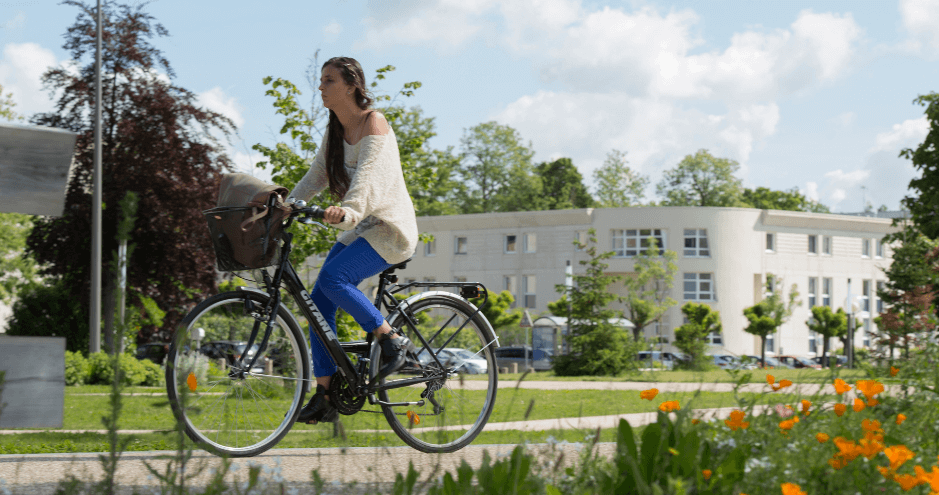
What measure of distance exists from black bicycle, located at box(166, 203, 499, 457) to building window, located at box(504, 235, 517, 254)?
58.7 metres

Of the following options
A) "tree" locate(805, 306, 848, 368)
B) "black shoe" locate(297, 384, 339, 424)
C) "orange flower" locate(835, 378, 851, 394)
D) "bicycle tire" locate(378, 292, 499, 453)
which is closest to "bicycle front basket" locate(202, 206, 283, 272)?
"black shoe" locate(297, 384, 339, 424)

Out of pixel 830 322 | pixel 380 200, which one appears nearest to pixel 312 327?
pixel 380 200

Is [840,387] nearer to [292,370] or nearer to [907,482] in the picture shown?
[907,482]

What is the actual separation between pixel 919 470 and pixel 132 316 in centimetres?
188

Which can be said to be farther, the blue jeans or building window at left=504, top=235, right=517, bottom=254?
building window at left=504, top=235, right=517, bottom=254

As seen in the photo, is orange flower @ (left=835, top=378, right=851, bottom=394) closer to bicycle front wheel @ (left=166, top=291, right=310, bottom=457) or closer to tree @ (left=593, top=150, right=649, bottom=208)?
bicycle front wheel @ (left=166, top=291, right=310, bottom=457)

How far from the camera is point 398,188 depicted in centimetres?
421

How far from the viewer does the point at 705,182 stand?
7312 cm

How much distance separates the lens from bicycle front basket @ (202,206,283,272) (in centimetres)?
388

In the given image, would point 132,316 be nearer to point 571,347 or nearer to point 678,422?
point 678,422

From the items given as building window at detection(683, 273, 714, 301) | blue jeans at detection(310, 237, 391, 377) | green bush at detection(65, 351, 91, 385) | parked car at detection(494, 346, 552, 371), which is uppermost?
building window at detection(683, 273, 714, 301)

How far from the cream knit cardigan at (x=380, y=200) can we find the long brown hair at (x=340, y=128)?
7cm

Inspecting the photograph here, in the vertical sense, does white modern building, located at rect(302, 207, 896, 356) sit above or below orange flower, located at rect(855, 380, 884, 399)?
above

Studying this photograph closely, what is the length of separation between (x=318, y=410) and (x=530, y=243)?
193 feet
